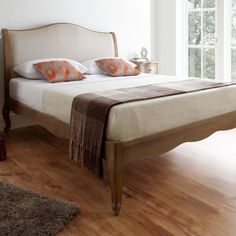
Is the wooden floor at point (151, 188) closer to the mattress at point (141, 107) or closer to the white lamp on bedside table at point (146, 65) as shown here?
the mattress at point (141, 107)

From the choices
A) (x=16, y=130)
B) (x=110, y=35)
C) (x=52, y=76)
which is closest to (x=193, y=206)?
(x=52, y=76)

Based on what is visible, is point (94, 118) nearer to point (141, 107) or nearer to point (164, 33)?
point (141, 107)

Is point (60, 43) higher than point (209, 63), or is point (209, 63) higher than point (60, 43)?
point (60, 43)

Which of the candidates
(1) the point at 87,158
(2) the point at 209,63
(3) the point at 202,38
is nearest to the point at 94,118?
(1) the point at 87,158

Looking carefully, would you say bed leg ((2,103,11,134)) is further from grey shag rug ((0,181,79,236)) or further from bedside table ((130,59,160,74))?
bedside table ((130,59,160,74))

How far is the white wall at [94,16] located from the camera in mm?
3619

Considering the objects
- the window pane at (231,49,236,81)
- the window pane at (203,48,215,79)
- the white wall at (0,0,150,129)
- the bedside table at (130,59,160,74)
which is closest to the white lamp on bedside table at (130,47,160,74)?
the bedside table at (130,59,160,74)

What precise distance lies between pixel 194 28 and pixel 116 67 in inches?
69.3

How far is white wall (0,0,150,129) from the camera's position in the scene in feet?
11.9

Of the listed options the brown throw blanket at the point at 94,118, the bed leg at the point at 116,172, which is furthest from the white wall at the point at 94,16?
the bed leg at the point at 116,172

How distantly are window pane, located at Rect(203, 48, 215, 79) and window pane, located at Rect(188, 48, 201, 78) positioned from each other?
12 cm

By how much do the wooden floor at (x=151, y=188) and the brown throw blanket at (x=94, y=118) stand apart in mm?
259

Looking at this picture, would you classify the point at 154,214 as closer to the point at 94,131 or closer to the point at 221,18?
the point at 94,131

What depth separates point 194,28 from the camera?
185 inches
